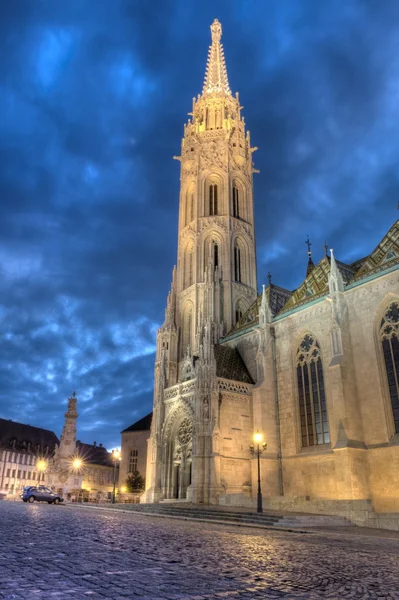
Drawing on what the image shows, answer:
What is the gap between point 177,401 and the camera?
32.6 meters

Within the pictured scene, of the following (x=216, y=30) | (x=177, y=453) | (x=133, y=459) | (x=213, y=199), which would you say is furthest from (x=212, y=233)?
(x=216, y=30)

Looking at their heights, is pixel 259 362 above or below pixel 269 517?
above

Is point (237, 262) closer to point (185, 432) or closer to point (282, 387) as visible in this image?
point (282, 387)

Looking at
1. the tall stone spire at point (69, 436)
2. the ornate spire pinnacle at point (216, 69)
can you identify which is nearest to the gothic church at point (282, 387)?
the tall stone spire at point (69, 436)

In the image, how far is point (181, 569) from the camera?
6109 mm

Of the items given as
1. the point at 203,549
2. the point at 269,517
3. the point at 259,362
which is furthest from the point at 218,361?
the point at 203,549

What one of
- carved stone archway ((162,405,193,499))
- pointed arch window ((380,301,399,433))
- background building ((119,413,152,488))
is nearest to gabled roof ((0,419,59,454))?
background building ((119,413,152,488))

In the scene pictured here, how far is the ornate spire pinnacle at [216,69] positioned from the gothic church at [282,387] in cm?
2234

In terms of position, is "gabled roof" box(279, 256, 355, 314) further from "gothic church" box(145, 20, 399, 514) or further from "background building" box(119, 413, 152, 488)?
"background building" box(119, 413, 152, 488)

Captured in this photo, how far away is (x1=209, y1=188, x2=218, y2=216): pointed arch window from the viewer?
4483 cm

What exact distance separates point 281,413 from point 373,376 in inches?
278

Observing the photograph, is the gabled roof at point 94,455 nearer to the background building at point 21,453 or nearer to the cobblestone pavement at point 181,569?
the background building at point 21,453

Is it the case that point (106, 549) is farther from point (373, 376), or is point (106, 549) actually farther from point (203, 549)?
point (373, 376)

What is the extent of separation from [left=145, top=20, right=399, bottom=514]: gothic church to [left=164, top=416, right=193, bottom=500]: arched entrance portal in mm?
78
